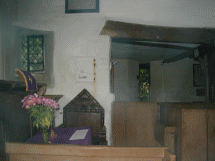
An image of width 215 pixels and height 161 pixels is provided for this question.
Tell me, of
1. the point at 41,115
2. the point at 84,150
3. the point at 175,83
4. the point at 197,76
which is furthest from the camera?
the point at 175,83

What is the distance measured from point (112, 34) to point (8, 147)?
7.82ft

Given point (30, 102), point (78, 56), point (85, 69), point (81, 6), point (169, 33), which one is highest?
point (81, 6)

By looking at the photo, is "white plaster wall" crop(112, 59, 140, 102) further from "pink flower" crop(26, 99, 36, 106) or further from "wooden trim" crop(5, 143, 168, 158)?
"wooden trim" crop(5, 143, 168, 158)

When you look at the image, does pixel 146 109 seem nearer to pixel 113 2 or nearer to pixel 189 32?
pixel 189 32

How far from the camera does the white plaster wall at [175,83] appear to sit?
646 centimetres

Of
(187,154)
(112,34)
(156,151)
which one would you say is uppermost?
(112,34)

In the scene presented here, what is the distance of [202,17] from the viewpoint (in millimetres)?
2775

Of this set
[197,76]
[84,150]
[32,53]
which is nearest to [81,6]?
[32,53]

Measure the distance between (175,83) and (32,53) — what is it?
6.27 metres

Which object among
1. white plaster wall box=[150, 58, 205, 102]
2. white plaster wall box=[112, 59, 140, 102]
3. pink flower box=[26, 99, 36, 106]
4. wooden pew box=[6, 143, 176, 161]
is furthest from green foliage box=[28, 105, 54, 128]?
white plaster wall box=[150, 58, 205, 102]

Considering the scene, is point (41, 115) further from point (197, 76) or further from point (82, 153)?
point (197, 76)

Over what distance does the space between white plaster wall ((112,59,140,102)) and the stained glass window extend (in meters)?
4.30

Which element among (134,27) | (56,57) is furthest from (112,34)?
(56,57)

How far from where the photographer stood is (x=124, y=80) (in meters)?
6.80
